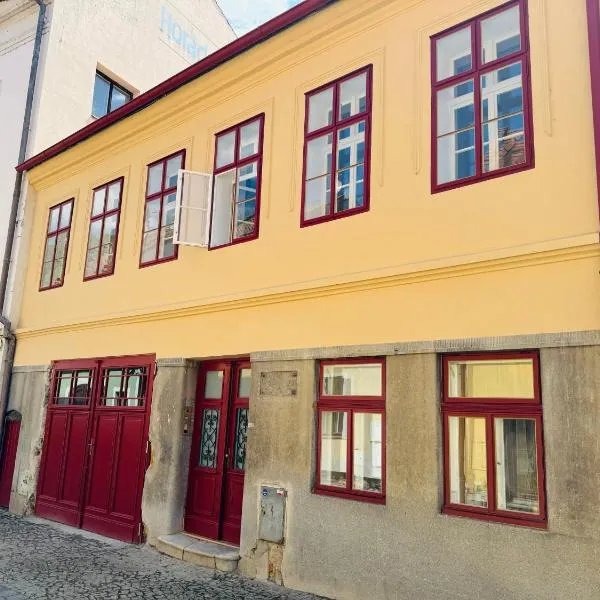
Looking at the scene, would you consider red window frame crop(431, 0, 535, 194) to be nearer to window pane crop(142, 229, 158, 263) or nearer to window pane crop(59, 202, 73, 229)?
window pane crop(142, 229, 158, 263)

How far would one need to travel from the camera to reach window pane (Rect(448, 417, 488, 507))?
5.27m

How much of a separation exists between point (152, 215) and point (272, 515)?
508 centimetres

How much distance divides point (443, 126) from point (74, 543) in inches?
289

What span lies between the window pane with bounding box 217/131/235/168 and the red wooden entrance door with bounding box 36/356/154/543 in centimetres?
310

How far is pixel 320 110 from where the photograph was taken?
7.31 m

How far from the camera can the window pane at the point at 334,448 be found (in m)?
6.25

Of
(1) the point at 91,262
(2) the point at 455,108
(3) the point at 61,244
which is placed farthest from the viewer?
(3) the point at 61,244

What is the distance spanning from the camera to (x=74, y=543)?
8258 mm

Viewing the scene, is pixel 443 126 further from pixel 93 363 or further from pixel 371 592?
pixel 93 363

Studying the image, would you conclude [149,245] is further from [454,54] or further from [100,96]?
[100,96]

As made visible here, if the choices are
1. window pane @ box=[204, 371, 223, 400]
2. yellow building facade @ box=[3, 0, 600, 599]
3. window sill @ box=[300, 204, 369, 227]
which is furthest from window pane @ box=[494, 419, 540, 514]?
window pane @ box=[204, 371, 223, 400]

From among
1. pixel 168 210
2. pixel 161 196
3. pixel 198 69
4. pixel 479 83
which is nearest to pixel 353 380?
pixel 479 83

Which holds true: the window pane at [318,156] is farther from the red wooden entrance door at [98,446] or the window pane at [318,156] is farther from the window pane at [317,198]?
the red wooden entrance door at [98,446]

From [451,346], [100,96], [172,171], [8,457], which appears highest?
[100,96]
